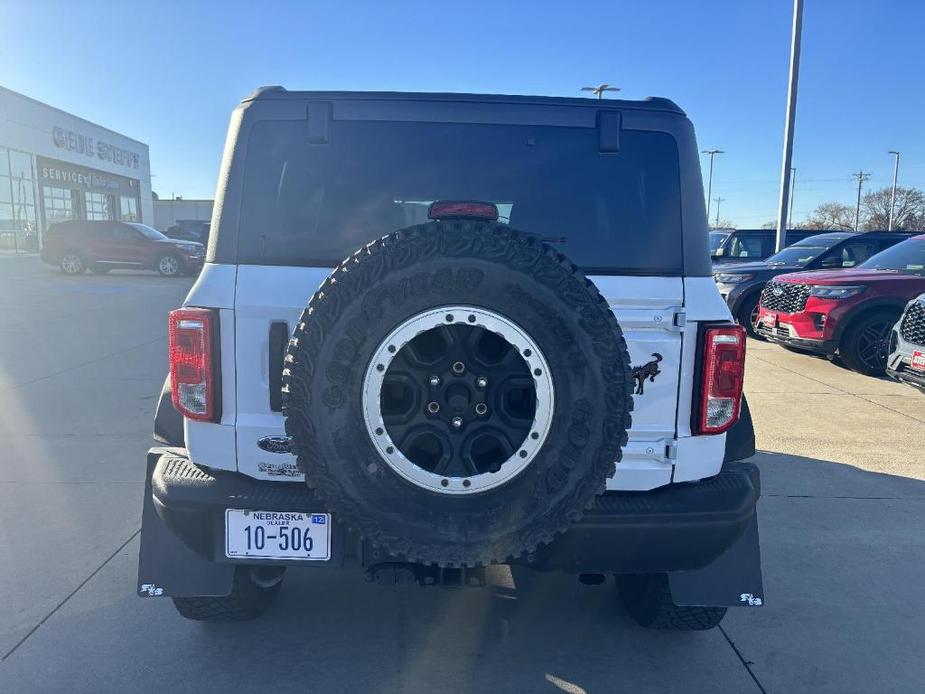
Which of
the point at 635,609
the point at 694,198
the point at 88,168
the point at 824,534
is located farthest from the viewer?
the point at 88,168

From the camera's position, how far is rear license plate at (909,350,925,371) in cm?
639

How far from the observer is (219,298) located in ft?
7.60

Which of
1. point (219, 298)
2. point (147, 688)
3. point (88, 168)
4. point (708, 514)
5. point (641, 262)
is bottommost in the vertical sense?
point (147, 688)

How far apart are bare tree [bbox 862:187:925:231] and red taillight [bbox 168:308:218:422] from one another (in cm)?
6839

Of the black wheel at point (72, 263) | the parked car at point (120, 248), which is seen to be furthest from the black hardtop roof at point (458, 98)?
the black wheel at point (72, 263)

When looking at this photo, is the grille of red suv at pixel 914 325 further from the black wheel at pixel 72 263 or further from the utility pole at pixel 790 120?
the black wheel at pixel 72 263

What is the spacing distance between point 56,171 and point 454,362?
121ft

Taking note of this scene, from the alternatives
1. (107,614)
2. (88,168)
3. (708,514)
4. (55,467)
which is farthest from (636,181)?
(88,168)

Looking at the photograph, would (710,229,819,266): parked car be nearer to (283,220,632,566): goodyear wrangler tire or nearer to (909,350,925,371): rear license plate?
(909,350,925,371): rear license plate

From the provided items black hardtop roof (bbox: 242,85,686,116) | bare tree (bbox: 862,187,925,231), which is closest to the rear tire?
black hardtop roof (bbox: 242,85,686,116)

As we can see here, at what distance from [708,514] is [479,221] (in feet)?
3.91

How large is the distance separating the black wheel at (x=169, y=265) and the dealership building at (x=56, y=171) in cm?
1080

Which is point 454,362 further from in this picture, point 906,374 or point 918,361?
point 906,374

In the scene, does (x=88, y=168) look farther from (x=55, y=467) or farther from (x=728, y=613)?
(x=728, y=613)
